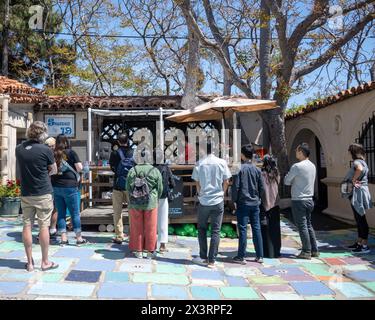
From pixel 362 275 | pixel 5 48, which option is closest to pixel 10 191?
pixel 362 275

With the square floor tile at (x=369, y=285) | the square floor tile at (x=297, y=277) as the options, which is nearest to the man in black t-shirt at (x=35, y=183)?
the square floor tile at (x=297, y=277)

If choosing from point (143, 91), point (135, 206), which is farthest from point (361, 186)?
point (143, 91)

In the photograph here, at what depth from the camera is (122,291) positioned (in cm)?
457

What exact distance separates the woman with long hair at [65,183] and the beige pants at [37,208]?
1.20m

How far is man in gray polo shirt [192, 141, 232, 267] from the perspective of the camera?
18.6 feet

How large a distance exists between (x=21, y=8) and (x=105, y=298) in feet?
61.7

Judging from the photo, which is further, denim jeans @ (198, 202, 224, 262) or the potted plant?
the potted plant

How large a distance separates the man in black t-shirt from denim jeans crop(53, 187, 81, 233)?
1.17 meters

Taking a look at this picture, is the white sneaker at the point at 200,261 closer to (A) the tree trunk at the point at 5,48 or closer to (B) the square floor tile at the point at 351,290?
(B) the square floor tile at the point at 351,290

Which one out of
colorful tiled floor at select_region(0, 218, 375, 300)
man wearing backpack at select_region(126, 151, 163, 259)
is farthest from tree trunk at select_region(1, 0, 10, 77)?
man wearing backpack at select_region(126, 151, 163, 259)

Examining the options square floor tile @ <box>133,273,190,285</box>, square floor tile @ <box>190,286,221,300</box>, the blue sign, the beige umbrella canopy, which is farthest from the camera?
the blue sign

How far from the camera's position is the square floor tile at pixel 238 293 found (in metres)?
4.60

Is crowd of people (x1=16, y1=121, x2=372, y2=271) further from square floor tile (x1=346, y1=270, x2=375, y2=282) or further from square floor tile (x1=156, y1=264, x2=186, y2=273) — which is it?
square floor tile (x1=346, y1=270, x2=375, y2=282)

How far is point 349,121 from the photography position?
9.72 m
